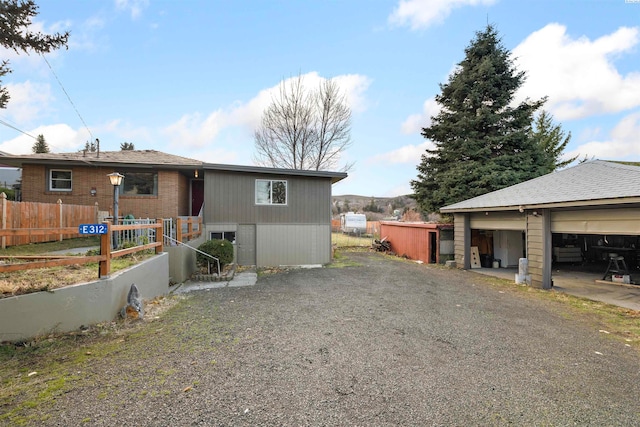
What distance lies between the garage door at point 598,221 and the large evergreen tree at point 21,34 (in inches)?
530

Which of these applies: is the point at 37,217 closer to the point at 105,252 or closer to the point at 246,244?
the point at 246,244

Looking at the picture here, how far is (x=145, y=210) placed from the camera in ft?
40.4

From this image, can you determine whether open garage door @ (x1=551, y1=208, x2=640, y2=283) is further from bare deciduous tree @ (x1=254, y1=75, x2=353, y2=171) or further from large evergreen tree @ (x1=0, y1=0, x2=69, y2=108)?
bare deciduous tree @ (x1=254, y1=75, x2=353, y2=171)

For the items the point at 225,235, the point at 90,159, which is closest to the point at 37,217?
the point at 90,159

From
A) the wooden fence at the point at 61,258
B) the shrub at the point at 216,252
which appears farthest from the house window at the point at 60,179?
the wooden fence at the point at 61,258

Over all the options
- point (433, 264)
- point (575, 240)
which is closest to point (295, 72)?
point (433, 264)

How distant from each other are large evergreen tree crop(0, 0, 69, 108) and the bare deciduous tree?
17057 mm

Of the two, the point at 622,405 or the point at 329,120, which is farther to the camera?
the point at 329,120

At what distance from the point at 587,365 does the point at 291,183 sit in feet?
35.9

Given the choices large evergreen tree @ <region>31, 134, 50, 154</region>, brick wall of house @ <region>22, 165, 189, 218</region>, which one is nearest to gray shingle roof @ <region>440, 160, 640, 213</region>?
brick wall of house @ <region>22, 165, 189, 218</region>

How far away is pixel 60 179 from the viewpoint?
1212 cm

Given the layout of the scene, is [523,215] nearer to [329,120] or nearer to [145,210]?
[145,210]

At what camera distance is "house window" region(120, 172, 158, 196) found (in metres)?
12.4

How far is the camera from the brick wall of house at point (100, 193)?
38.9 ft
